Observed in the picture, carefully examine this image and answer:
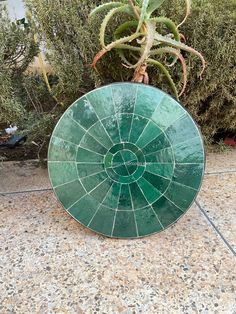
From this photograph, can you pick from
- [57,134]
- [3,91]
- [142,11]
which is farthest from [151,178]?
[3,91]

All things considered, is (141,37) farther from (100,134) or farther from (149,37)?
(100,134)

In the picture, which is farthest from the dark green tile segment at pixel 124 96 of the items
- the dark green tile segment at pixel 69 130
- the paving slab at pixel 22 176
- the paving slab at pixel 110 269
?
the paving slab at pixel 22 176

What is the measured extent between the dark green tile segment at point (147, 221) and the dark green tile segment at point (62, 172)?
0.43 meters

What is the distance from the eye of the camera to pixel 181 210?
2.10 meters

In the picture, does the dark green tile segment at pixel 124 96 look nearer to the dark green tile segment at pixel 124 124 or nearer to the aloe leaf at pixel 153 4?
the dark green tile segment at pixel 124 124

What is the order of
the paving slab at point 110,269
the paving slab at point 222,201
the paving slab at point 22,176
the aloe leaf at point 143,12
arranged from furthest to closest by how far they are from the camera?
the paving slab at point 22,176 → the paving slab at point 222,201 → the aloe leaf at point 143,12 → the paving slab at point 110,269

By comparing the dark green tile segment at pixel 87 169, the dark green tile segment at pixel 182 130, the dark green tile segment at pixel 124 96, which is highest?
the dark green tile segment at pixel 124 96

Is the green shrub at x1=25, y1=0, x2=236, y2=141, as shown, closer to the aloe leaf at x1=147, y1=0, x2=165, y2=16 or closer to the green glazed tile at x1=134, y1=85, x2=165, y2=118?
the aloe leaf at x1=147, y1=0, x2=165, y2=16

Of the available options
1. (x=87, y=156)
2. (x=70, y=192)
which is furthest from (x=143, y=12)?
(x=70, y=192)

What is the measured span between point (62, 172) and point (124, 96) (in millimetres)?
557

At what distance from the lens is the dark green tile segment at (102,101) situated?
2020 millimetres

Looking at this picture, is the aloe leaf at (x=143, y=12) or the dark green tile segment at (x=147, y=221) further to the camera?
the dark green tile segment at (x=147, y=221)

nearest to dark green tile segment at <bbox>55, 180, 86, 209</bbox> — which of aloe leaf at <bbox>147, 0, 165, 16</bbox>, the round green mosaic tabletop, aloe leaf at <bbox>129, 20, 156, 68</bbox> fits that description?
the round green mosaic tabletop

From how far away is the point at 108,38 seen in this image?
2.46 m
